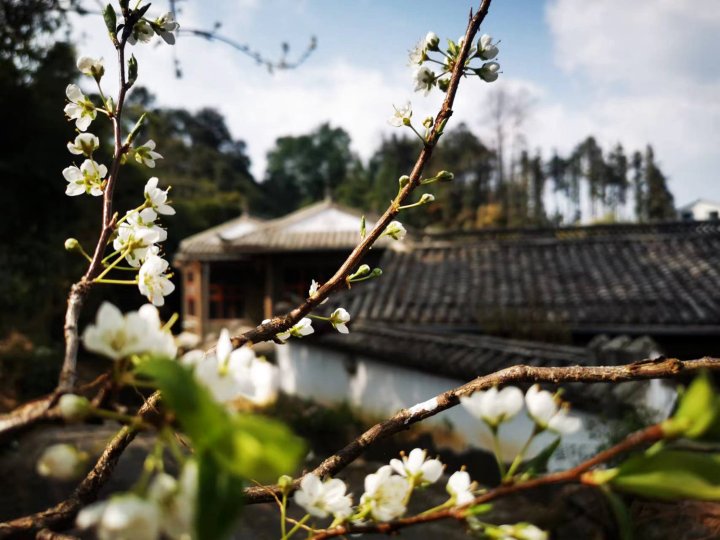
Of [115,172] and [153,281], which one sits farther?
[115,172]

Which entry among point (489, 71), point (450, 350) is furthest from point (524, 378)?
point (450, 350)

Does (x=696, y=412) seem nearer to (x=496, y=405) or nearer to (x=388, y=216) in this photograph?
(x=496, y=405)

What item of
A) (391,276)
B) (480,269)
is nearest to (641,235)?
(480,269)

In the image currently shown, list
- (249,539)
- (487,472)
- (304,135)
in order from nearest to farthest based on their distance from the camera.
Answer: (249,539) < (487,472) < (304,135)

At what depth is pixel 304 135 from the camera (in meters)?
35.9

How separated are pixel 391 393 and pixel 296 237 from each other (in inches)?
282

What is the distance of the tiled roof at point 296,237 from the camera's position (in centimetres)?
1202

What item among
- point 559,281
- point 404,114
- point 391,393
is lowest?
point 391,393

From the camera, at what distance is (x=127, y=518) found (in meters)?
0.26

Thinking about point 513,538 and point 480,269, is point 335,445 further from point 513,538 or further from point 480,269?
point 513,538

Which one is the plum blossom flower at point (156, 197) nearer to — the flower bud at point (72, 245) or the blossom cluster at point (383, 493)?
the flower bud at point (72, 245)

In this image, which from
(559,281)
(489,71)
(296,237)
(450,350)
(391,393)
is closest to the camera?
(489,71)

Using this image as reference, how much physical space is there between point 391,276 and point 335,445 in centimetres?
271

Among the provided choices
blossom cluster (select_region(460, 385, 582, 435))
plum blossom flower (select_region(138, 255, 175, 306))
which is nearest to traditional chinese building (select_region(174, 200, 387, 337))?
plum blossom flower (select_region(138, 255, 175, 306))
